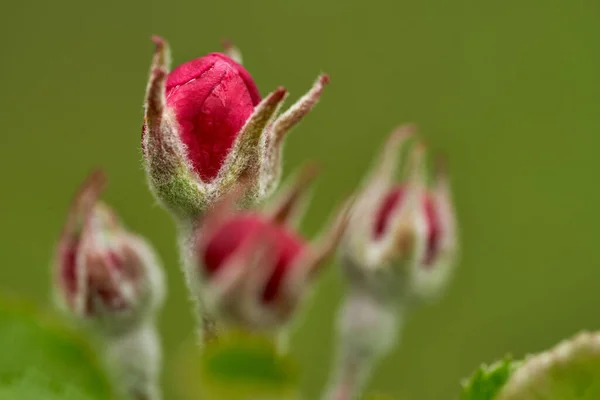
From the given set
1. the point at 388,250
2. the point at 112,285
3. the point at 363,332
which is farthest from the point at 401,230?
the point at 112,285

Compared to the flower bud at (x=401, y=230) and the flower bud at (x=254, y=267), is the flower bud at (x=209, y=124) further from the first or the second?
the flower bud at (x=401, y=230)

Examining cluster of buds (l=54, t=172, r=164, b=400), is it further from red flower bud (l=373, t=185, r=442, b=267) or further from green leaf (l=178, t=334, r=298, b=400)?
green leaf (l=178, t=334, r=298, b=400)

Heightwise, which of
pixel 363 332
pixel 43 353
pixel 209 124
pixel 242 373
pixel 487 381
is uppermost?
pixel 363 332

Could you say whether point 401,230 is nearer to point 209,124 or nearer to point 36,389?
point 209,124

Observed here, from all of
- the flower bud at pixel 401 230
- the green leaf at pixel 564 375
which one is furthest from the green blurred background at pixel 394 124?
the green leaf at pixel 564 375

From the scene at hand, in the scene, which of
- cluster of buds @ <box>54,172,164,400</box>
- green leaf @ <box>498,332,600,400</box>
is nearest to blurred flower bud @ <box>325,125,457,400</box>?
cluster of buds @ <box>54,172,164,400</box>
